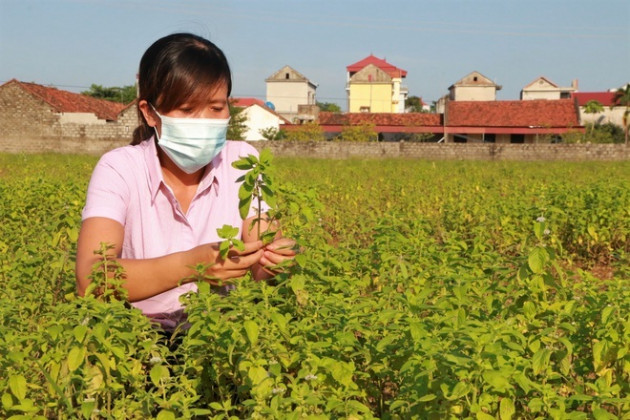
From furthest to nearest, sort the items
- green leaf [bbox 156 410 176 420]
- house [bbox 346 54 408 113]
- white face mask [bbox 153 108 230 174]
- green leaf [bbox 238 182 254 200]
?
house [bbox 346 54 408 113] → white face mask [bbox 153 108 230 174] → green leaf [bbox 238 182 254 200] → green leaf [bbox 156 410 176 420]

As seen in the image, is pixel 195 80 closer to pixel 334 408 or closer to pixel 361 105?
pixel 334 408

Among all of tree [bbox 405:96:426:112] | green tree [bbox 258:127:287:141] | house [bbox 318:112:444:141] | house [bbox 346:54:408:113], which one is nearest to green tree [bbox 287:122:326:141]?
house [bbox 318:112:444:141]

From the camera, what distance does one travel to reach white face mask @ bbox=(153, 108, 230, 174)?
3.05m

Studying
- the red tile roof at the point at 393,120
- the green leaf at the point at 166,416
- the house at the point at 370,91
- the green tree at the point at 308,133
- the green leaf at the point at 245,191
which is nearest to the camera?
the green leaf at the point at 166,416

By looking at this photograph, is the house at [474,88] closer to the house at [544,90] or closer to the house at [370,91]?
the house at [370,91]

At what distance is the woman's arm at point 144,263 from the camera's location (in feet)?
8.66

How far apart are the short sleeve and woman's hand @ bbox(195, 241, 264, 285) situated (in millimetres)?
469

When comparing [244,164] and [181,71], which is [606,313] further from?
[181,71]

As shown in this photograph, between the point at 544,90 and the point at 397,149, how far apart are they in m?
49.8

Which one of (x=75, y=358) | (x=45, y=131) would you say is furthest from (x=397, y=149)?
(x=75, y=358)

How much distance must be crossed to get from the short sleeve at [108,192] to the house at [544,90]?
253ft

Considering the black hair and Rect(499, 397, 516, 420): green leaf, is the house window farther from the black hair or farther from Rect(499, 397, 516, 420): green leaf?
Rect(499, 397, 516, 420): green leaf

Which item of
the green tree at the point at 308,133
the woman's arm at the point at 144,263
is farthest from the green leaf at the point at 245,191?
the green tree at the point at 308,133

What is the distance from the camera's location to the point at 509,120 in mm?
48000
